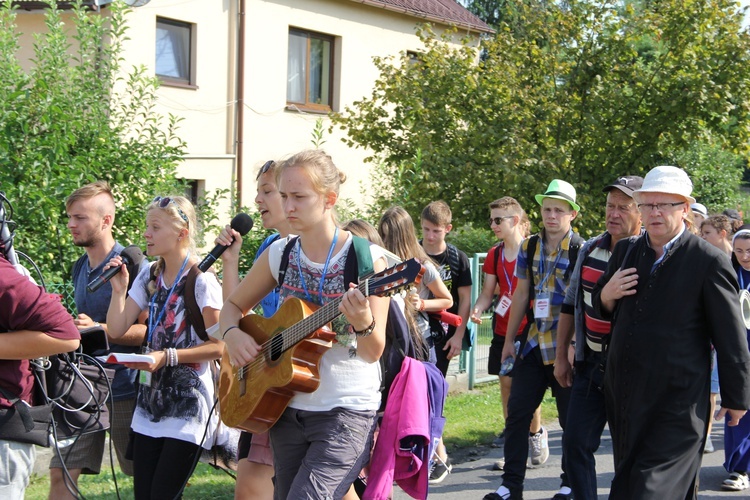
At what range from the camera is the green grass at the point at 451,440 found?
20.3 feet

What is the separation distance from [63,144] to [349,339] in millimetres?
4550

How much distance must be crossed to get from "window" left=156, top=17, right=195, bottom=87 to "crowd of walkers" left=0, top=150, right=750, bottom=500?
11.4 meters

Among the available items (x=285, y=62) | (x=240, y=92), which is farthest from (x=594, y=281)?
(x=285, y=62)

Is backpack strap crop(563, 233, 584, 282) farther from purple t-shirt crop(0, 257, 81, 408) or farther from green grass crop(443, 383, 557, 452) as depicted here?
purple t-shirt crop(0, 257, 81, 408)

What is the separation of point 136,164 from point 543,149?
740 cm

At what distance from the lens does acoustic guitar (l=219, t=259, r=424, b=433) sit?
3.62m

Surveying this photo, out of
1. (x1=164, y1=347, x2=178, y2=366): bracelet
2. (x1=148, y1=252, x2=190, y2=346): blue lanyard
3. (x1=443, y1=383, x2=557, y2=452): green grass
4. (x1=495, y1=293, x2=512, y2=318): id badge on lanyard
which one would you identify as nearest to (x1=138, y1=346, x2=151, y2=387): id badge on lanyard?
(x1=148, y1=252, x2=190, y2=346): blue lanyard

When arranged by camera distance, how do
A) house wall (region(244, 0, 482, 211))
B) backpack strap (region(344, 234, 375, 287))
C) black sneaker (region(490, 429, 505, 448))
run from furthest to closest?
house wall (region(244, 0, 482, 211)) → black sneaker (region(490, 429, 505, 448)) → backpack strap (region(344, 234, 375, 287))

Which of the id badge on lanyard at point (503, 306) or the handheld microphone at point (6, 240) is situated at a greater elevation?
the handheld microphone at point (6, 240)

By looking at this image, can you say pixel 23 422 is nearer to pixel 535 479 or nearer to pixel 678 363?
pixel 678 363

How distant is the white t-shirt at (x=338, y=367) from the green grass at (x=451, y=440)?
2700 mm

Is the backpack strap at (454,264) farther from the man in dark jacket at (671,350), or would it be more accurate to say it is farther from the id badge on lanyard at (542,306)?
the man in dark jacket at (671,350)

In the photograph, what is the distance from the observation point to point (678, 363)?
438 cm

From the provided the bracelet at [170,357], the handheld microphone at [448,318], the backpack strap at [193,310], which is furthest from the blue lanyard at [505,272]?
the bracelet at [170,357]
